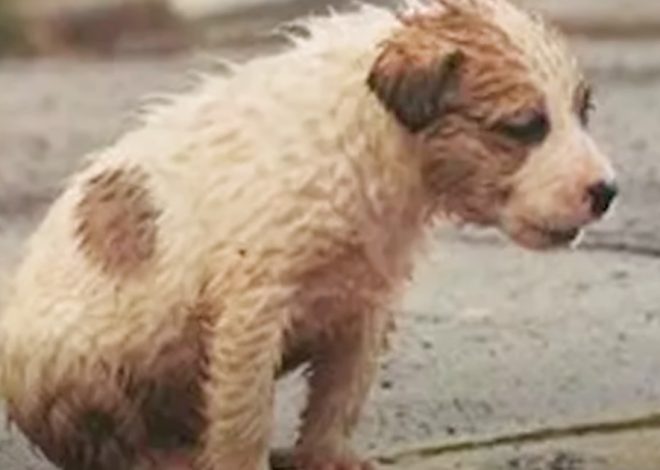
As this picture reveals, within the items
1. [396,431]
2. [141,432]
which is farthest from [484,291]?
[141,432]

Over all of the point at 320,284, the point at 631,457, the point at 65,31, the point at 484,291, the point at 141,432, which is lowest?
the point at 65,31

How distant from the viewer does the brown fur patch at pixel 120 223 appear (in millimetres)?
4926

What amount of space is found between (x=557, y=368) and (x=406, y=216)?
71.5 inches

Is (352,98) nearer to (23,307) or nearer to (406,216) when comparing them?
(406,216)

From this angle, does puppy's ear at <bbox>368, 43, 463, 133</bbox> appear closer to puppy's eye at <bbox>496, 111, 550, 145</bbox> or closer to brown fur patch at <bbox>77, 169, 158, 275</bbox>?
puppy's eye at <bbox>496, 111, 550, 145</bbox>

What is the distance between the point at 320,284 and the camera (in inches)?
191

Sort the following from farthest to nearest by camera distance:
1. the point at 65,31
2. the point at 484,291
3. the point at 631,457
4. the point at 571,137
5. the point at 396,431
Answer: the point at 65,31, the point at 484,291, the point at 396,431, the point at 631,457, the point at 571,137

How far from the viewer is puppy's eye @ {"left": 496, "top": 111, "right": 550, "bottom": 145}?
476 cm

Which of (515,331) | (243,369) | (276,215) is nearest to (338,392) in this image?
(243,369)

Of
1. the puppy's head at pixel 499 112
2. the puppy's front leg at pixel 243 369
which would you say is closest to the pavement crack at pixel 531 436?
the puppy's front leg at pixel 243 369

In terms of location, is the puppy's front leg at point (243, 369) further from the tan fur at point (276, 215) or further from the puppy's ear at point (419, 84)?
the puppy's ear at point (419, 84)

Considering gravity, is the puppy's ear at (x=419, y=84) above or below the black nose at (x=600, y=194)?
above

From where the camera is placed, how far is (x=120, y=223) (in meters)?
4.96

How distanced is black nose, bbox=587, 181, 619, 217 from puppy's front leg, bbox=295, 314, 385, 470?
1.55 feet
